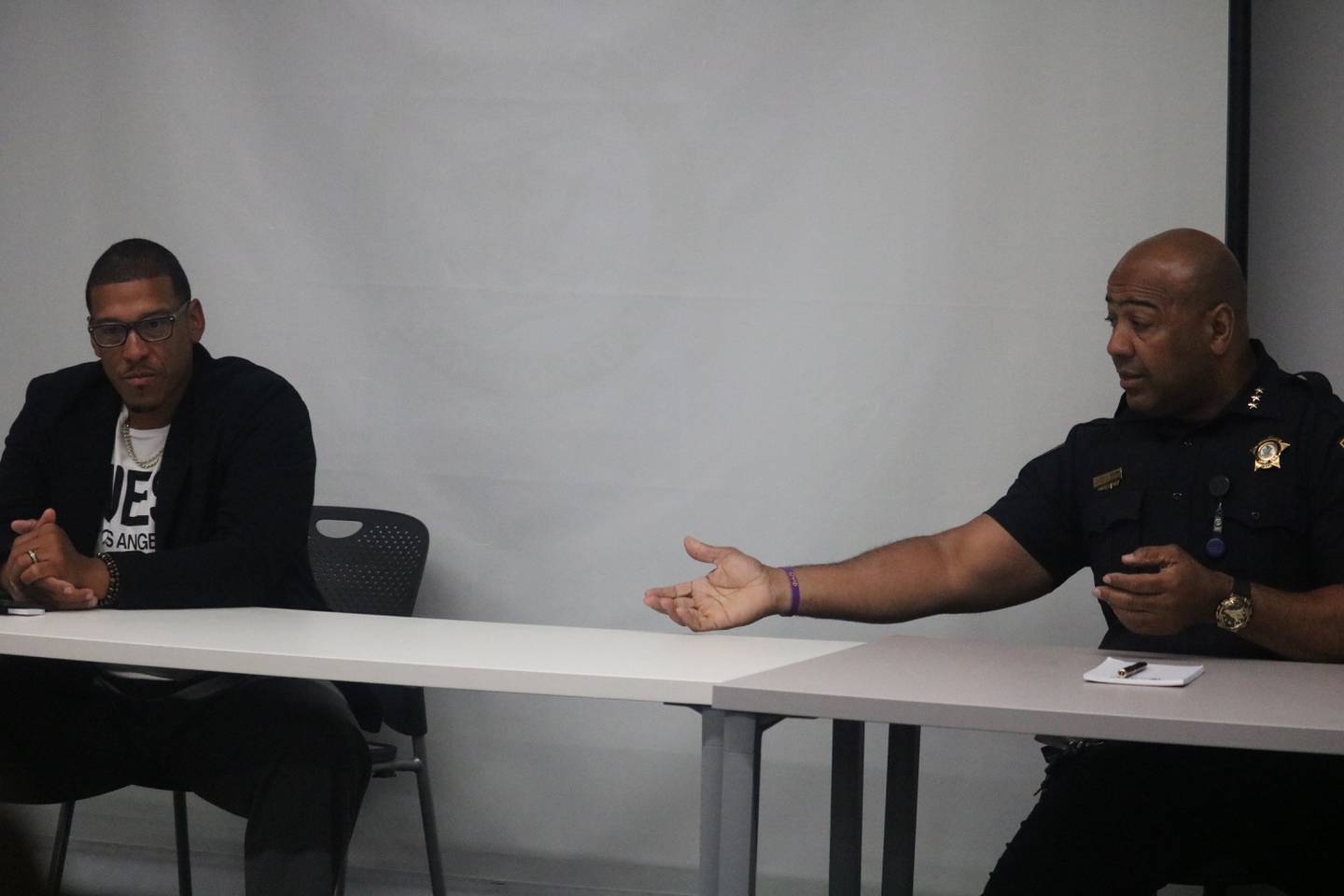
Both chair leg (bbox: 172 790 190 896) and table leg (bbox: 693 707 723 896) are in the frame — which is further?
chair leg (bbox: 172 790 190 896)

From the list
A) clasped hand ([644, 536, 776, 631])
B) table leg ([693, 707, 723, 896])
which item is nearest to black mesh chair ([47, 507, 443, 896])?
clasped hand ([644, 536, 776, 631])

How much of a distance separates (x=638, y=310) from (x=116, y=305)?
123 centimetres

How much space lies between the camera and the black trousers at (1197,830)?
6.60 feet

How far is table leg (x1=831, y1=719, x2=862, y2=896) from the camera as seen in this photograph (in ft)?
6.80

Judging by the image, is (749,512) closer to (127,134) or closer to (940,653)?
(940,653)

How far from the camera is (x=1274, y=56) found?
315 cm

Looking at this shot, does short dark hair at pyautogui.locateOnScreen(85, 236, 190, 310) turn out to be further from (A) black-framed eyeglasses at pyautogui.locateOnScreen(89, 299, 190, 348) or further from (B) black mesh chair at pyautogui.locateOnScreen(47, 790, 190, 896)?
(B) black mesh chair at pyautogui.locateOnScreen(47, 790, 190, 896)

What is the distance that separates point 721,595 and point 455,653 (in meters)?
0.53

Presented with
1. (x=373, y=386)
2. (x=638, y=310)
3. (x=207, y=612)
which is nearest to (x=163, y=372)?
(x=207, y=612)

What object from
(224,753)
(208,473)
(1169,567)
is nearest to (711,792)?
(1169,567)

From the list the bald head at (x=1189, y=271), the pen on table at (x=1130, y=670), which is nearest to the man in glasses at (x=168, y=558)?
the pen on table at (x=1130, y=670)

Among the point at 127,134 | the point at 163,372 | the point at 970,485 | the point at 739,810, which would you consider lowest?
the point at 739,810

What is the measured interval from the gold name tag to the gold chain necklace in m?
1.72

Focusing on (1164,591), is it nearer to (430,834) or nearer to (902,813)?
(902,813)
